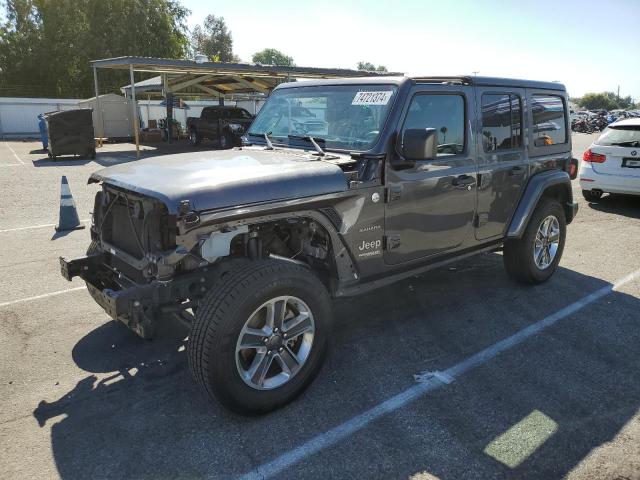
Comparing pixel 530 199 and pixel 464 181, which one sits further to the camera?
pixel 530 199

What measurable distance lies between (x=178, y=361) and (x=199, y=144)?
22.5 meters

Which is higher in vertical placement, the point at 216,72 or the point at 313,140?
the point at 216,72

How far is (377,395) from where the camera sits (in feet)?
11.0

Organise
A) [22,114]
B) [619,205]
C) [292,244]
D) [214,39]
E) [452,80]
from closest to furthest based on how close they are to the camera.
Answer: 1. [292,244]
2. [452,80]
3. [619,205]
4. [22,114]
5. [214,39]

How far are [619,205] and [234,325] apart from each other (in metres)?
9.43

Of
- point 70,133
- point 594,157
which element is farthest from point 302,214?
point 70,133

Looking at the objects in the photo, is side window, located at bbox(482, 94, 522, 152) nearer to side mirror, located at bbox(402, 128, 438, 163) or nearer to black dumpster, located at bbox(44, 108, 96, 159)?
side mirror, located at bbox(402, 128, 438, 163)

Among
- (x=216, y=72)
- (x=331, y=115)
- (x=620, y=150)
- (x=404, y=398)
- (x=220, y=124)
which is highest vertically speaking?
(x=216, y=72)

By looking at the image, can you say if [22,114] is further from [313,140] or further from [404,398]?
[404,398]

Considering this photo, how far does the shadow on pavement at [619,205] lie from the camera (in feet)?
29.9

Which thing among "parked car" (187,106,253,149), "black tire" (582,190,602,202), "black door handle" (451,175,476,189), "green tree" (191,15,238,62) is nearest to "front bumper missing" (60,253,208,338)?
"black door handle" (451,175,476,189)

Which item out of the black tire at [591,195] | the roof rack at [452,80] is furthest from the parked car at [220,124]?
the roof rack at [452,80]

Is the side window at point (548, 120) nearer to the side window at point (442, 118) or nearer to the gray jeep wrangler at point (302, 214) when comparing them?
the gray jeep wrangler at point (302, 214)

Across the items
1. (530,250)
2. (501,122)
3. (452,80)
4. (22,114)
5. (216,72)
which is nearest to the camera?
(452,80)
